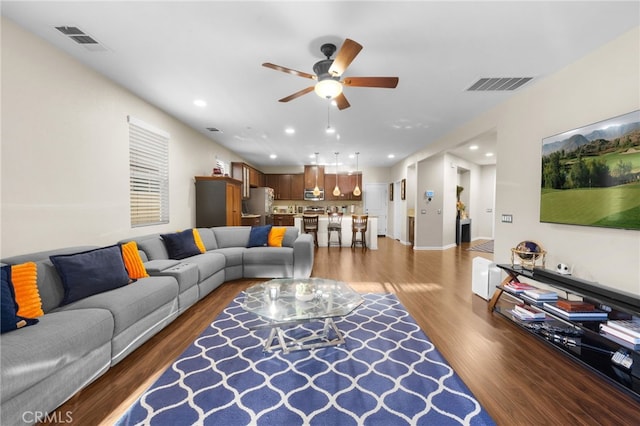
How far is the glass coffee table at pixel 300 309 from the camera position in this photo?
2.17m

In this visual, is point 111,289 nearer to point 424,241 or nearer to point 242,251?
point 242,251

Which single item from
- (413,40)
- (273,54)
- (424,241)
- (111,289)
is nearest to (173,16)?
(273,54)

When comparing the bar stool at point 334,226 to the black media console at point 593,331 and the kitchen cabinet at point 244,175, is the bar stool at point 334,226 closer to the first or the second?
the kitchen cabinet at point 244,175

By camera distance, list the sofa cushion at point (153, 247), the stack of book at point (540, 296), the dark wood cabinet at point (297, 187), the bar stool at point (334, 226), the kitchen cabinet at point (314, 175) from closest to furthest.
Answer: the stack of book at point (540, 296), the sofa cushion at point (153, 247), the bar stool at point (334, 226), the kitchen cabinet at point (314, 175), the dark wood cabinet at point (297, 187)

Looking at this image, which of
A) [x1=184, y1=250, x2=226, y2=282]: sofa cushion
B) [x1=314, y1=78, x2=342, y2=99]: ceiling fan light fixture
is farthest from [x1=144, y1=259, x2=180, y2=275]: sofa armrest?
[x1=314, y1=78, x2=342, y2=99]: ceiling fan light fixture

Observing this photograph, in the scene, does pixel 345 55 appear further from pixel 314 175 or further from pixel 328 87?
pixel 314 175

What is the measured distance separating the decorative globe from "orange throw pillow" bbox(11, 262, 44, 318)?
15.4 ft

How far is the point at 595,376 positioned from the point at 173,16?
14.4 feet

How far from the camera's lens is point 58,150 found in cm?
263

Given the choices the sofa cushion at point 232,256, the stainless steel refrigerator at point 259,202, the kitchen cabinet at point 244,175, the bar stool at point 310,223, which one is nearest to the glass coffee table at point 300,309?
the sofa cushion at point 232,256

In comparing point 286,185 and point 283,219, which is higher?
point 286,185

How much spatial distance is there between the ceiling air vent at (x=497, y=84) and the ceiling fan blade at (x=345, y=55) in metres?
2.05

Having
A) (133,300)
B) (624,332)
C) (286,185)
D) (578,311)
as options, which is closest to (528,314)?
(578,311)

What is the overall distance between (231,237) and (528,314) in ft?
14.7
